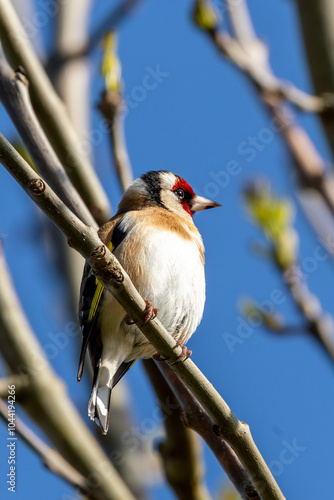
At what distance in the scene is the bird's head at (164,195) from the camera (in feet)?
18.1

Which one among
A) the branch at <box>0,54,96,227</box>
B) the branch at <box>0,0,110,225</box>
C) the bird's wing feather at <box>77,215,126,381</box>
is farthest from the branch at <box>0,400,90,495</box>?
the branch at <box>0,0,110,225</box>

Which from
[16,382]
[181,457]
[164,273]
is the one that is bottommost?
[181,457]

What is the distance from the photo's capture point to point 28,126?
4.05 meters

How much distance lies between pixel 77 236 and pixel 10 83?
169 cm

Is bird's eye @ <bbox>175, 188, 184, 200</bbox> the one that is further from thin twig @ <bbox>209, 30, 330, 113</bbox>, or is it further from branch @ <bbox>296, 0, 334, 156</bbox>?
branch @ <bbox>296, 0, 334, 156</bbox>

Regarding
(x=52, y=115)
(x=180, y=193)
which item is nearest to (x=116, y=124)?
(x=52, y=115)

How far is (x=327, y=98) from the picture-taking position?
3516 mm

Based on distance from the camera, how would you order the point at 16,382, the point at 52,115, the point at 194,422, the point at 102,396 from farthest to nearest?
the point at 52,115, the point at 102,396, the point at 16,382, the point at 194,422

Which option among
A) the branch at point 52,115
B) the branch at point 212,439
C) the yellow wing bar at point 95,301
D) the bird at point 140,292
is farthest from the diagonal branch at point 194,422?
the branch at point 52,115

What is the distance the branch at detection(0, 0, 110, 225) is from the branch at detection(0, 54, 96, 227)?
34 cm

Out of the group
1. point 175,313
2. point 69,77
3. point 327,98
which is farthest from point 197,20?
point 69,77

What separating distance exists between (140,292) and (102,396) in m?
0.73

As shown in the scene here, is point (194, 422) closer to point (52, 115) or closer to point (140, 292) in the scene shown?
point (140, 292)

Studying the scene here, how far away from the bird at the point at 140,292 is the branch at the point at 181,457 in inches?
15.2
